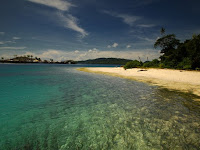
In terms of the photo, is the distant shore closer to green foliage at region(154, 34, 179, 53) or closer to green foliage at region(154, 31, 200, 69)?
green foliage at region(154, 31, 200, 69)

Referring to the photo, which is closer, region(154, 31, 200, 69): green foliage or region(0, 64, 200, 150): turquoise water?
region(0, 64, 200, 150): turquoise water

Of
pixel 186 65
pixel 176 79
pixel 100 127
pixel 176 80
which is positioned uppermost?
pixel 186 65

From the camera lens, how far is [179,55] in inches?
1618

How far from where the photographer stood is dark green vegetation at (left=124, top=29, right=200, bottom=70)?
103 feet

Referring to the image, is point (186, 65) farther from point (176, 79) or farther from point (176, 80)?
point (176, 80)

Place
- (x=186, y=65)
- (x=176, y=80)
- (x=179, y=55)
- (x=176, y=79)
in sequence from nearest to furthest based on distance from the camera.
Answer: (x=176, y=80) → (x=176, y=79) → (x=186, y=65) → (x=179, y=55)

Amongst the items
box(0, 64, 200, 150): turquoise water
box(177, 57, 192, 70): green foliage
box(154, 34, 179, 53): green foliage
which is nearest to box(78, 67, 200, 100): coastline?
box(177, 57, 192, 70): green foliage

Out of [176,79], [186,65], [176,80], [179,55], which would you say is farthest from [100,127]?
[179,55]

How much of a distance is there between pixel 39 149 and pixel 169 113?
7.97 metres

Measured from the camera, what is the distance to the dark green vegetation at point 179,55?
3147cm

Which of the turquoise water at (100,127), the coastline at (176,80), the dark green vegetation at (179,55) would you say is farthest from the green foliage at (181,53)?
the turquoise water at (100,127)

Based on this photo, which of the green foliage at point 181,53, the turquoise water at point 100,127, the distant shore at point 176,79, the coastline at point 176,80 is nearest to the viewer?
the turquoise water at point 100,127

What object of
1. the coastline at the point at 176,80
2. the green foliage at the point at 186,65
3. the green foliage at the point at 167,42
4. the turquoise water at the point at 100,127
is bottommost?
the turquoise water at the point at 100,127

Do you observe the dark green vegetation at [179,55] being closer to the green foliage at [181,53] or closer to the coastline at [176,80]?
the green foliage at [181,53]
